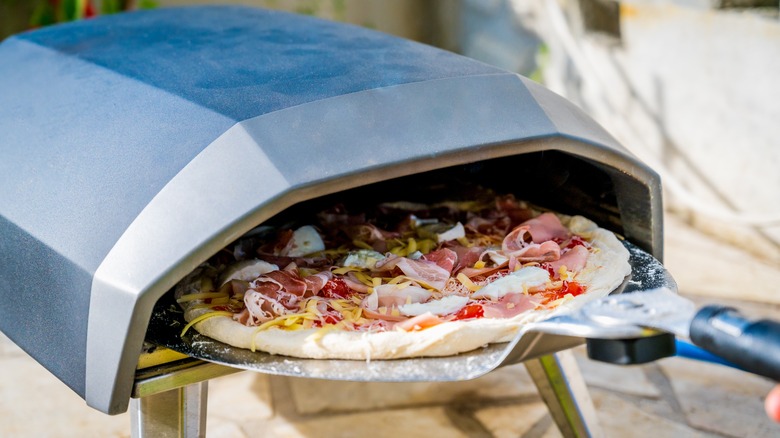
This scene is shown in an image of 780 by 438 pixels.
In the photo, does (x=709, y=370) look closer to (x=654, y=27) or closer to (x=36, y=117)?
(x=654, y=27)

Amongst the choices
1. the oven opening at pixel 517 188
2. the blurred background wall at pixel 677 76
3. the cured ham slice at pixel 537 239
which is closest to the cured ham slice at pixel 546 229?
the cured ham slice at pixel 537 239

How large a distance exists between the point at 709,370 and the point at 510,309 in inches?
52.3

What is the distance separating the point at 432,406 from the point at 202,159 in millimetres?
1198

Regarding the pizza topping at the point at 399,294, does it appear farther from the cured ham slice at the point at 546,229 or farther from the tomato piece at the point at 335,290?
the cured ham slice at the point at 546,229

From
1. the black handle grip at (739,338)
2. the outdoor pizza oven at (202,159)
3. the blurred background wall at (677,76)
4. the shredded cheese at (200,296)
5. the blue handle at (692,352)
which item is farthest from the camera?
the blurred background wall at (677,76)

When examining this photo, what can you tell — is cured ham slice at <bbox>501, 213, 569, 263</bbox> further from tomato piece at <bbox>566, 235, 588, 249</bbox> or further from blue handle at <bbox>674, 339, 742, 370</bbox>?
blue handle at <bbox>674, 339, 742, 370</bbox>

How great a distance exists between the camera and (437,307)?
140 cm

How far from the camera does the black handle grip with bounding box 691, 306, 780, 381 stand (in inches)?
38.3

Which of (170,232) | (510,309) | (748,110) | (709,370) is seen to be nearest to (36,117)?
(170,232)

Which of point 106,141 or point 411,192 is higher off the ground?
point 106,141

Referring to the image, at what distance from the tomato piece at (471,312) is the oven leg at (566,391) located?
496mm

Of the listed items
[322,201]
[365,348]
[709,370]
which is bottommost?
[709,370]

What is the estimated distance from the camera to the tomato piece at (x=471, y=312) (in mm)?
1382

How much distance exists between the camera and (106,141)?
4.91 ft
